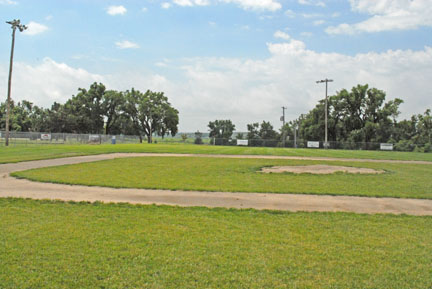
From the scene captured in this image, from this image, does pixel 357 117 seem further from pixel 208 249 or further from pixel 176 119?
pixel 208 249

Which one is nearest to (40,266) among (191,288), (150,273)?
(150,273)

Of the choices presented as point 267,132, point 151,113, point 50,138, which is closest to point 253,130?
point 267,132

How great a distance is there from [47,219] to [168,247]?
2661mm

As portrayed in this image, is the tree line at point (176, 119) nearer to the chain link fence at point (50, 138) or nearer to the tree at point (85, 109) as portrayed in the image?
the tree at point (85, 109)

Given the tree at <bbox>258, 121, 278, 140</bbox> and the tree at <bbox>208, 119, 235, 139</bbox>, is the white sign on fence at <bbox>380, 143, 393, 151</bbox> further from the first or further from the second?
the tree at <bbox>208, 119, 235, 139</bbox>

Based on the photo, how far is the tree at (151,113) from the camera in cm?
8400

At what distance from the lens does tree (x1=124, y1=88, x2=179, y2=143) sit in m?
84.0

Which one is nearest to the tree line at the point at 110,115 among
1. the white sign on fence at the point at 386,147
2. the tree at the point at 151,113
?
the tree at the point at 151,113

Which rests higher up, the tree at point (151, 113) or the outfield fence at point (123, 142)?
the tree at point (151, 113)

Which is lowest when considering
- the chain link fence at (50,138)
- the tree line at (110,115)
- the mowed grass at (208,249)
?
the mowed grass at (208,249)

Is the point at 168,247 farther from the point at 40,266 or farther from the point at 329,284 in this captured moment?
the point at 329,284

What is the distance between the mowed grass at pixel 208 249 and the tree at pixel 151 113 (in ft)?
261

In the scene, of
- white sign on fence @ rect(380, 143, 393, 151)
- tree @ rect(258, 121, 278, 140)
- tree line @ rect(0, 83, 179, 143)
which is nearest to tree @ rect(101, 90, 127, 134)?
tree line @ rect(0, 83, 179, 143)

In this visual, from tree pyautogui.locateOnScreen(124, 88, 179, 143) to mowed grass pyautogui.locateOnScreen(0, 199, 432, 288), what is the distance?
79.5 m
